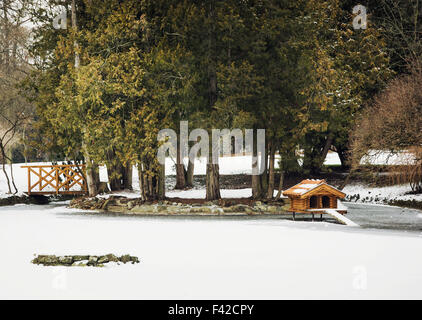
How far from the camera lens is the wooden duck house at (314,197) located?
703 inches

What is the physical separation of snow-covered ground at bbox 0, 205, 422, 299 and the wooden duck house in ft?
2.10

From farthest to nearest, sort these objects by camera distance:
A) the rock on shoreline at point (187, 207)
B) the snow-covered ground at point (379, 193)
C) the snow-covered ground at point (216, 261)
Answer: the snow-covered ground at point (379, 193) < the rock on shoreline at point (187, 207) < the snow-covered ground at point (216, 261)

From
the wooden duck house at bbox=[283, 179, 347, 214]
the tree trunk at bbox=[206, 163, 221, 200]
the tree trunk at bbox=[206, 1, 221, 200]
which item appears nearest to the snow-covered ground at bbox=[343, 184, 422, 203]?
the tree trunk at bbox=[206, 163, 221, 200]

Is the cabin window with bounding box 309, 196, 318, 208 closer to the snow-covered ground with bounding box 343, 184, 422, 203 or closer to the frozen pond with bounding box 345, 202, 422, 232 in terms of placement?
the frozen pond with bounding box 345, 202, 422, 232

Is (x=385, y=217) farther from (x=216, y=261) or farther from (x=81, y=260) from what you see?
(x=81, y=260)

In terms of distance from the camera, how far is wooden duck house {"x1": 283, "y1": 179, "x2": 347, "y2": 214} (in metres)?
17.9

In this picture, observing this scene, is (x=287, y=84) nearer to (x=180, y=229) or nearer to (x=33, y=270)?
(x=180, y=229)

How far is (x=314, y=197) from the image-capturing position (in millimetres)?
→ 18312

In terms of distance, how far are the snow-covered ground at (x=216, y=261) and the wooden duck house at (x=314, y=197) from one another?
2.10 feet

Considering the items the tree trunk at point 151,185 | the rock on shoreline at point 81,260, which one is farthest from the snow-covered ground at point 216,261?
the tree trunk at point 151,185

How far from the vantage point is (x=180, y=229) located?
1608 cm

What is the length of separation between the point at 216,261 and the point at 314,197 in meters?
8.08

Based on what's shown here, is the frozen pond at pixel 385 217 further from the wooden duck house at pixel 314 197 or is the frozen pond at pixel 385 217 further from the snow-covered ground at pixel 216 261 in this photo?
the snow-covered ground at pixel 216 261

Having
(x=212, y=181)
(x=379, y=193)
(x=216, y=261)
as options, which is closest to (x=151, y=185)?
(x=212, y=181)
